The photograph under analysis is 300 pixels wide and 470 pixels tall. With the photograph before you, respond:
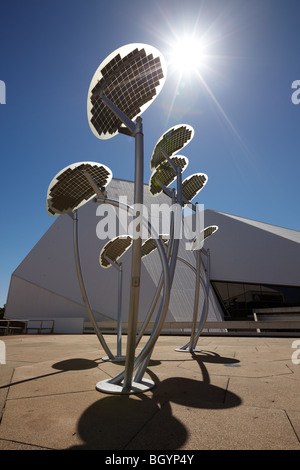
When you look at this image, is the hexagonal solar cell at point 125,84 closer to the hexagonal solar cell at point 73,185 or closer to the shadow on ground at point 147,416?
the hexagonal solar cell at point 73,185

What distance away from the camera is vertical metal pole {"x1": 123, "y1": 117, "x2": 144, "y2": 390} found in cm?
323

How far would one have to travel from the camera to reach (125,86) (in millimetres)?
3582

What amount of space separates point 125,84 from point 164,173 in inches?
83.2

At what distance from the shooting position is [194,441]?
200 cm

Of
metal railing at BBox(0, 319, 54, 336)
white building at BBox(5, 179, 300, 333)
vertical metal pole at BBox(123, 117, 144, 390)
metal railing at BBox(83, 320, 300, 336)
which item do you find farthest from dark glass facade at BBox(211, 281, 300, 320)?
vertical metal pole at BBox(123, 117, 144, 390)

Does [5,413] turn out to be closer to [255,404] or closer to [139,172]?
[255,404]

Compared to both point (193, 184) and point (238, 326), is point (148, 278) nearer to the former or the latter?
point (238, 326)

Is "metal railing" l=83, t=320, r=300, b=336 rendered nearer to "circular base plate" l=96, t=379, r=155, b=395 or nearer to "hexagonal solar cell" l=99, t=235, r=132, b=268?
"hexagonal solar cell" l=99, t=235, r=132, b=268

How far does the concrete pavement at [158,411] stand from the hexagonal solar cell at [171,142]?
3667 millimetres

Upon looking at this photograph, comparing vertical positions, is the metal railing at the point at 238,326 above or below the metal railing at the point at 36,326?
above

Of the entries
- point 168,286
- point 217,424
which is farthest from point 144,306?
point 217,424

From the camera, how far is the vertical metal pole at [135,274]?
3.23 m

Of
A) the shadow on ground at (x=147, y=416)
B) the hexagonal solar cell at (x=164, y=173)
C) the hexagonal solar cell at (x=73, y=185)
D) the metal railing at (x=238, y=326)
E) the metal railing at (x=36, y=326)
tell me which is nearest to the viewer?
the shadow on ground at (x=147, y=416)

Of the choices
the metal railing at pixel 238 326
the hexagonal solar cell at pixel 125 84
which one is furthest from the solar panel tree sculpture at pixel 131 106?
the metal railing at pixel 238 326
